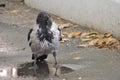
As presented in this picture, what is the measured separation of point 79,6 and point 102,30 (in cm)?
113

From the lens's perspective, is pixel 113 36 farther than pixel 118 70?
Yes

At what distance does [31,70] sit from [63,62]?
0.66 metres

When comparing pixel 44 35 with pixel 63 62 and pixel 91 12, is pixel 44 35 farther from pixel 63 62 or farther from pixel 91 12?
pixel 91 12

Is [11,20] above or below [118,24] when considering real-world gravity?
below

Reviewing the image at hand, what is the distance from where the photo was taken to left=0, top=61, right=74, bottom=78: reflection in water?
785 centimetres

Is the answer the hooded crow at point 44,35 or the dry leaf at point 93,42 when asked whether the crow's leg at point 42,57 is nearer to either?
the hooded crow at point 44,35

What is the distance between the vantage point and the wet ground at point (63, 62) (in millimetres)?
7699

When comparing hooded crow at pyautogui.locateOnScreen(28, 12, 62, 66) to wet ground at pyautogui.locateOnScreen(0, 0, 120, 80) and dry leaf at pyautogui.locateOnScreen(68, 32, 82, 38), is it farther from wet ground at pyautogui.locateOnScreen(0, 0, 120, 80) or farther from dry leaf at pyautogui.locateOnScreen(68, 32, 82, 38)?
dry leaf at pyautogui.locateOnScreen(68, 32, 82, 38)

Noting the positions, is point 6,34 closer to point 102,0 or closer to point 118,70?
point 102,0

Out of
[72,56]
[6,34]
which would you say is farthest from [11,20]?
[72,56]

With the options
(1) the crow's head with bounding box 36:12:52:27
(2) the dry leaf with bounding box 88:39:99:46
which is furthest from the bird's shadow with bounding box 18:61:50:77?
(2) the dry leaf with bounding box 88:39:99:46

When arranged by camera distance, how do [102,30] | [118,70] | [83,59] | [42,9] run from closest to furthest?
[118,70], [83,59], [102,30], [42,9]

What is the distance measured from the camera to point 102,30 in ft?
33.8

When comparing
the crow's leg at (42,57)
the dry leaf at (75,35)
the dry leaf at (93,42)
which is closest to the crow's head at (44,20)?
the crow's leg at (42,57)
